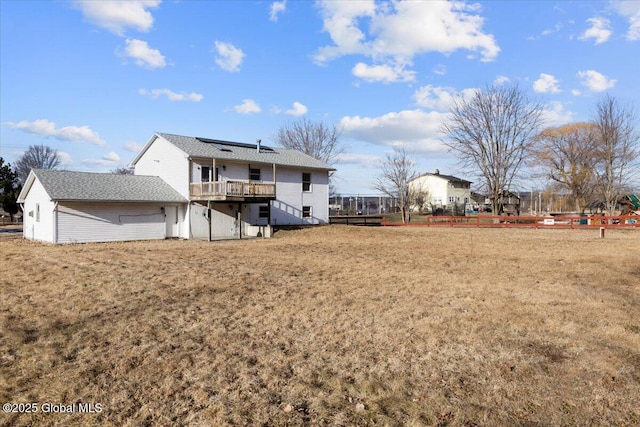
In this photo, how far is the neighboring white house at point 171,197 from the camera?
71.6ft

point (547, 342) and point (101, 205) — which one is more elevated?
point (101, 205)

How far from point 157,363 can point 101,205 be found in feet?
64.6

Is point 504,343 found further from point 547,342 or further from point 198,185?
point 198,185

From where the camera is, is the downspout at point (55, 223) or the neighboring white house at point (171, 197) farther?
the neighboring white house at point (171, 197)

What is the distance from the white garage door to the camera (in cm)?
2125

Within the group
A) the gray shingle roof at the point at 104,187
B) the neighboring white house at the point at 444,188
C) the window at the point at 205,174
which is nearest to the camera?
the gray shingle roof at the point at 104,187

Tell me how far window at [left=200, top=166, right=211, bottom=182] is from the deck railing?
109 cm

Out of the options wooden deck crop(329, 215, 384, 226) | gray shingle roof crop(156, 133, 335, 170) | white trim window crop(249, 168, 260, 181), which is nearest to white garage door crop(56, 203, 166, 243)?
gray shingle roof crop(156, 133, 335, 170)

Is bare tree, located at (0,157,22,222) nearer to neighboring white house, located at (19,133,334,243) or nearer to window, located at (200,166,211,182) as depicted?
neighboring white house, located at (19,133,334,243)

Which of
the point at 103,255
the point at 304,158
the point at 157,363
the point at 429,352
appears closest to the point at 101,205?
the point at 103,255

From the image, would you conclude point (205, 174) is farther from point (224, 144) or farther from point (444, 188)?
point (444, 188)

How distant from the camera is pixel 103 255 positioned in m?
15.1

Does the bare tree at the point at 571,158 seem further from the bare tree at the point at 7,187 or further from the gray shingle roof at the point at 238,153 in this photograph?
the bare tree at the point at 7,187

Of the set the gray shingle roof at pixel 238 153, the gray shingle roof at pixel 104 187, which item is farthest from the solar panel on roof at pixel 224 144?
the gray shingle roof at pixel 104 187
